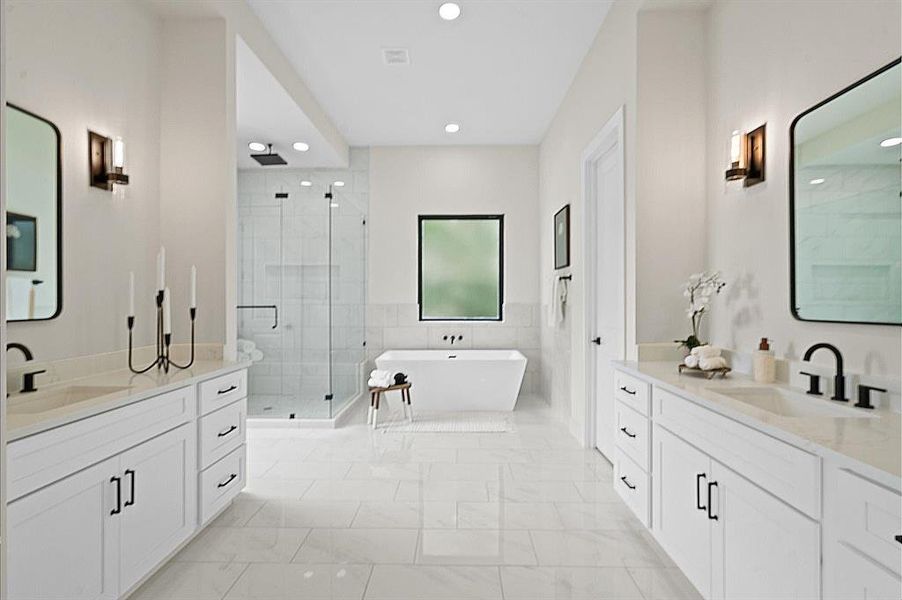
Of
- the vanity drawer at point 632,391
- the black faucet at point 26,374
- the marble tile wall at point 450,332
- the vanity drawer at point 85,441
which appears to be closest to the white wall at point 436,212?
the marble tile wall at point 450,332

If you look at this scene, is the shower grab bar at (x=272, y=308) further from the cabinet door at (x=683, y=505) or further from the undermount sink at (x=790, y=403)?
the undermount sink at (x=790, y=403)

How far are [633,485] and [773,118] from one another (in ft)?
5.97

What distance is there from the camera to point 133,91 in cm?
299

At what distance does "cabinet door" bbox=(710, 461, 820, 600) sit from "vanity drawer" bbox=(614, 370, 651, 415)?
2.16 ft

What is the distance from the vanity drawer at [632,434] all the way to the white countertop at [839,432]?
45 cm

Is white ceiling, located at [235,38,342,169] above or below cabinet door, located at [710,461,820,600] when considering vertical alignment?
above

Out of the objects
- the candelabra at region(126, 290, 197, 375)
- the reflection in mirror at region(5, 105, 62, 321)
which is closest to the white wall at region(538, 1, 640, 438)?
the candelabra at region(126, 290, 197, 375)

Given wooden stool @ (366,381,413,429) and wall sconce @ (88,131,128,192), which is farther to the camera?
wooden stool @ (366,381,413,429)

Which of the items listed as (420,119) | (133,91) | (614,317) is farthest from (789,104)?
(420,119)

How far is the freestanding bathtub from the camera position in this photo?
5582 mm

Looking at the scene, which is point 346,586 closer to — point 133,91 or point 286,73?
point 133,91

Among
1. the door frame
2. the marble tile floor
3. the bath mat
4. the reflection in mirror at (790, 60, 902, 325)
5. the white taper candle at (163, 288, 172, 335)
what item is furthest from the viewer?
the bath mat

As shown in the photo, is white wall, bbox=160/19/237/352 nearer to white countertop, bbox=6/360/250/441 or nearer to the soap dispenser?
white countertop, bbox=6/360/250/441

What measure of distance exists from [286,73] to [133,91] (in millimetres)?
1483
